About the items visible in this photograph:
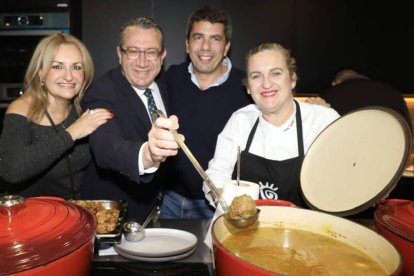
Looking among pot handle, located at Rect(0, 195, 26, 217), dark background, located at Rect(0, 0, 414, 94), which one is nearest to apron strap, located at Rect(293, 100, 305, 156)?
pot handle, located at Rect(0, 195, 26, 217)

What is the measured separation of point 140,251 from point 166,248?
7 centimetres

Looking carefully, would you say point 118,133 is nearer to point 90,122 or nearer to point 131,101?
point 90,122

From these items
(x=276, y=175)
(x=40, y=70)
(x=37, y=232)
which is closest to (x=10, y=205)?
(x=37, y=232)

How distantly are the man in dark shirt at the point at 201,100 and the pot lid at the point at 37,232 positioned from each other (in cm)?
→ 118

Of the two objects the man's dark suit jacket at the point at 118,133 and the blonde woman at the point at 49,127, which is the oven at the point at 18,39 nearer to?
the blonde woman at the point at 49,127

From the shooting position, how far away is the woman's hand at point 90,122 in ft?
4.61

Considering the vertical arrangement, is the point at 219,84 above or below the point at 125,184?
Answer: above

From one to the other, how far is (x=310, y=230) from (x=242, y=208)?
0.20m

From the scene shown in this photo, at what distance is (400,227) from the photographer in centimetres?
72

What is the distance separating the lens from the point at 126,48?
5.52 feet

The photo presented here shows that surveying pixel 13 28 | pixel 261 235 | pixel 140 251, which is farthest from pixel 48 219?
pixel 13 28

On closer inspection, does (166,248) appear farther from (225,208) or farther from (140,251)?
(225,208)

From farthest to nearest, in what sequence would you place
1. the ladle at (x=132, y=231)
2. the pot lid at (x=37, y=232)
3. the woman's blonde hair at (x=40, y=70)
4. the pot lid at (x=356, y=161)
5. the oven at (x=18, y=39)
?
the oven at (x=18, y=39), the woman's blonde hair at (x=40, y=70), the ladle at (x=132, y=231), the pot lid at (x=356, y=161), the pot lid at (x=37, y=232)

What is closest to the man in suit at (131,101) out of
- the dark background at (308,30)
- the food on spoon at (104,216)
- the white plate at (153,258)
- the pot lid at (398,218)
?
the food on spoon at (104,216)
